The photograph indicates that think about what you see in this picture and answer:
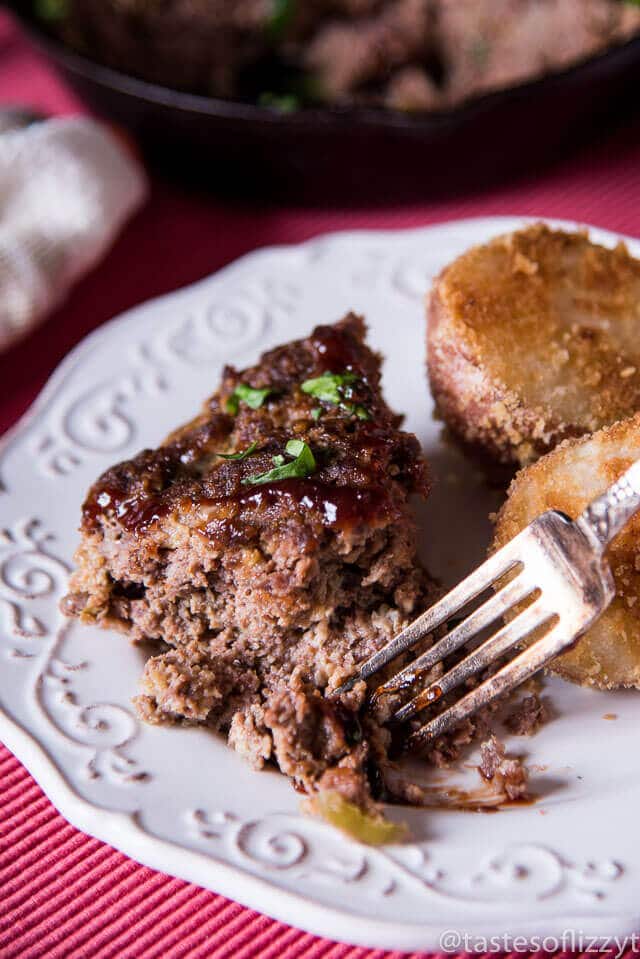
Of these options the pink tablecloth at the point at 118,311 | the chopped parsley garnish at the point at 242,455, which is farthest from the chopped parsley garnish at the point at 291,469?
the pink tablecloth at the point at 118,311

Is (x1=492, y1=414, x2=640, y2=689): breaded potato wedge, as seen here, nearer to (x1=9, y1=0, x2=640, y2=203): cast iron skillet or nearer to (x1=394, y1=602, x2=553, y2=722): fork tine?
(x1=394, y1=602, x2=553, y2=722): fork tine

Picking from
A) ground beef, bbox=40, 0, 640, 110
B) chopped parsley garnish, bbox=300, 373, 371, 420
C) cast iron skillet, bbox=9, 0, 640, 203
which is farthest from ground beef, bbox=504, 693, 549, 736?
ground beef, bbox=40, 0, 640, 110

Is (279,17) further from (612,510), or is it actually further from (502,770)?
(502,770)

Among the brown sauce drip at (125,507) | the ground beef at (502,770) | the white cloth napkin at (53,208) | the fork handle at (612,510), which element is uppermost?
the fork handle at (612,510)

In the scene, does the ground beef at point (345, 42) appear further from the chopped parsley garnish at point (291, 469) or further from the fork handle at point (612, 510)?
the fork handle at point (612, 510)

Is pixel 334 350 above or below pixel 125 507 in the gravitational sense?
above

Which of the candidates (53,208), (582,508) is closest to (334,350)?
(582,508)
